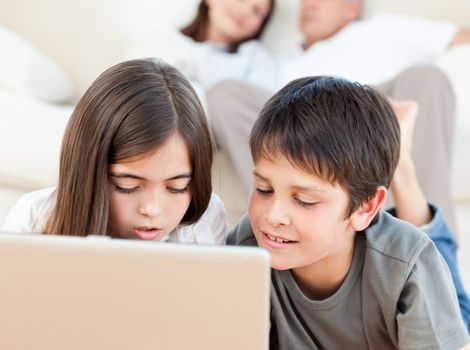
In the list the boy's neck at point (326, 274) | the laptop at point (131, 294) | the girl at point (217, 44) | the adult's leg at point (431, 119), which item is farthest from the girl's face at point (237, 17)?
the laptop at point (131, 294)

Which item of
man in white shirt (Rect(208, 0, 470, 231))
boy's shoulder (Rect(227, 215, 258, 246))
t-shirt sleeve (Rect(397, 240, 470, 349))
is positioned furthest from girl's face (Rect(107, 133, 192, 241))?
man in white shirt (Rect(208, 0, 470, 231))

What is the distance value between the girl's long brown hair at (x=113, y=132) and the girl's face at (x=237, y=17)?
3.75 feet

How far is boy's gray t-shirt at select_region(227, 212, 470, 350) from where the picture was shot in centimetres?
102

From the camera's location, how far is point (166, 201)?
109 centimetres

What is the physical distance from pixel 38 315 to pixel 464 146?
1451 millimetres

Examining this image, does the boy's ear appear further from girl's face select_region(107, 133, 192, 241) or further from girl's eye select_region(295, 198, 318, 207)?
girl's face select_region(107, 133, 192, 241)

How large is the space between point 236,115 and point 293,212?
0.89 metres

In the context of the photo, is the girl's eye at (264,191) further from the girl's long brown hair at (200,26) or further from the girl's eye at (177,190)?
the girl's long brown hair at (200,26)

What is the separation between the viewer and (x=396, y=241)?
1080 millimetres

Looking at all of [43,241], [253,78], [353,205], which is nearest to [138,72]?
[353,205]

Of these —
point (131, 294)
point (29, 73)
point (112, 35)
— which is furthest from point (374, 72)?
point (131, 294)

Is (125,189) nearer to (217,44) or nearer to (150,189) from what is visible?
(150,189)

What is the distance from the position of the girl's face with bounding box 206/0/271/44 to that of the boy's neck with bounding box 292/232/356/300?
48.9 inches

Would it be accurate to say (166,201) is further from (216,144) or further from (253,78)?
Answer: (253,78)
